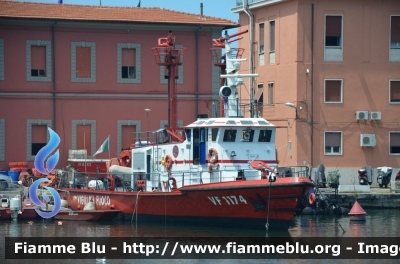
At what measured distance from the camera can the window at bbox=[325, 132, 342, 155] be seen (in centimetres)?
4753

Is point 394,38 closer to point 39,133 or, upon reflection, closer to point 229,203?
point 39,133

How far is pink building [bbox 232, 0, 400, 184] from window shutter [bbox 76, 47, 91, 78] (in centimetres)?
926

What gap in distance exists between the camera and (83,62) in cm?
4609

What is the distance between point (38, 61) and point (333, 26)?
1368 cm

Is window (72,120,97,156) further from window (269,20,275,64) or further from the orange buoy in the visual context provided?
the orange buoy

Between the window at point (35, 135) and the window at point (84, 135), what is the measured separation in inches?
48.2

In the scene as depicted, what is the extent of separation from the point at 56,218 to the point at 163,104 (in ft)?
36.3

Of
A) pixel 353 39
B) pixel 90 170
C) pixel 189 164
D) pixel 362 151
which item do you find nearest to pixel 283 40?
pixel 353 39

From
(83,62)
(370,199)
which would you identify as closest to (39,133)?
(83,62)

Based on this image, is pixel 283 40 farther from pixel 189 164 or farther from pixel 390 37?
pixel 189 164

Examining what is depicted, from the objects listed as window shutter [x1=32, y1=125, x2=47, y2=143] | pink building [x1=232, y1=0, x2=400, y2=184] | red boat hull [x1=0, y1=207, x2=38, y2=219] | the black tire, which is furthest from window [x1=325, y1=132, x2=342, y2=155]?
red boat hull [x1=0, y1=207, x2=38, y2=219]

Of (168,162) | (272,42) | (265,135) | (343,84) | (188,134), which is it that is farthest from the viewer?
(272,42)

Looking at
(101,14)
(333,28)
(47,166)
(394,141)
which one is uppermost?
(101,14)

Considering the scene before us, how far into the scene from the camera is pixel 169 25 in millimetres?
46469
